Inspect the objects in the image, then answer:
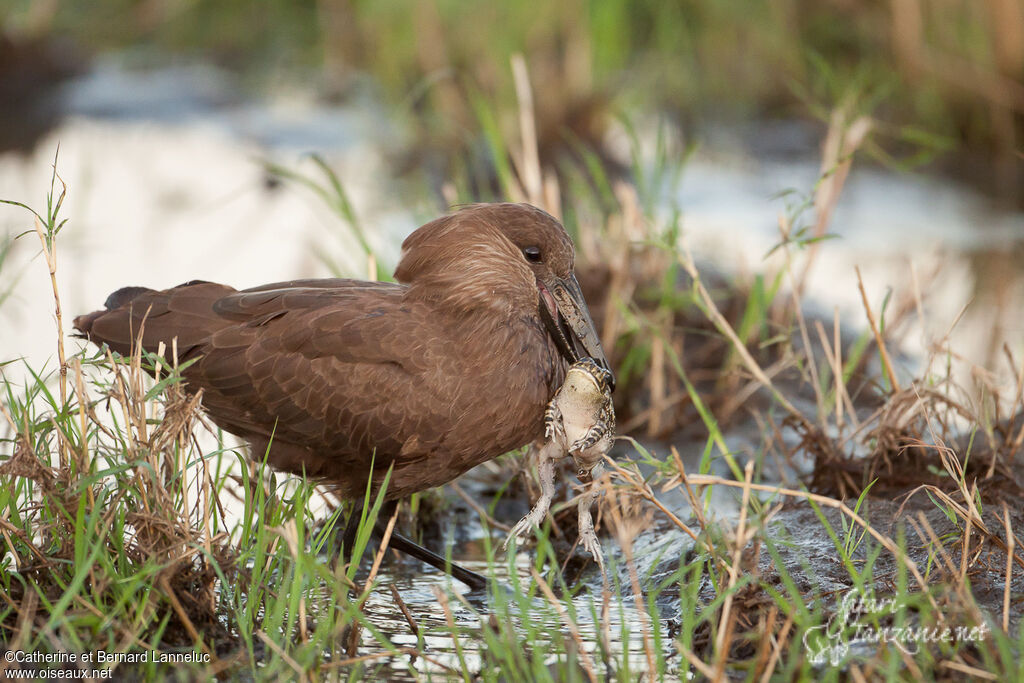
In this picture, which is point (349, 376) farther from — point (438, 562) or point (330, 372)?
point (438, 562)

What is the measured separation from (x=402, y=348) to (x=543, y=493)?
66 centimetres

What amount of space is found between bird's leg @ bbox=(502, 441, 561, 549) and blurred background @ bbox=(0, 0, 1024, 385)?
7.45ft

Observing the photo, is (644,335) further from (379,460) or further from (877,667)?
(877,667)

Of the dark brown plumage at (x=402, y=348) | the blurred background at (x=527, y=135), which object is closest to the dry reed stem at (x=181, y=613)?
the dark brown plumage at (x=402, y=348)

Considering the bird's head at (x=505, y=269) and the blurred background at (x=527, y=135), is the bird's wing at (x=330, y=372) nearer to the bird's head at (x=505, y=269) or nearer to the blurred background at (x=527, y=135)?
the bird's head at (x=505, y=269)

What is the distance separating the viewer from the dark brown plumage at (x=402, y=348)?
12.8 feet

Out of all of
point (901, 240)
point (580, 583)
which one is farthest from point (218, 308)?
point (901, 240)

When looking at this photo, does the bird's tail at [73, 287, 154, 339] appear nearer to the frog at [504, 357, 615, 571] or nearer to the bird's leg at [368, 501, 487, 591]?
the bird's leg at [368, 501, 487, 591]

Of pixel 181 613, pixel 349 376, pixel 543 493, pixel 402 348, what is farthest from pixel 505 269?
pixel 181 613

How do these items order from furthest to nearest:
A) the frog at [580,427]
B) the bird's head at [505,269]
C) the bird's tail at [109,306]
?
the bird's tail at [109,306] → the bird's head at [505,269] → the frog at [580,427]

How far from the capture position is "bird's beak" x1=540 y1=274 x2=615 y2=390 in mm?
4160

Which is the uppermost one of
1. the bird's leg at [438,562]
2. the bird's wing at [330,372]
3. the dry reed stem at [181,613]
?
the bird's wing at [330,372]

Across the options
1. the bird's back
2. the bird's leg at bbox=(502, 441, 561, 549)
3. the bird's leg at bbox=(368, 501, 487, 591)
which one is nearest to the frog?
the bird's leg at bbox=(502, 441, 561, 549)

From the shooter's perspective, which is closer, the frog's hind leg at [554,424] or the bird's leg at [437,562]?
the frog's hind leg at [554,424]
